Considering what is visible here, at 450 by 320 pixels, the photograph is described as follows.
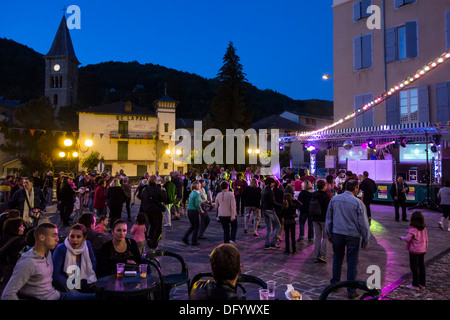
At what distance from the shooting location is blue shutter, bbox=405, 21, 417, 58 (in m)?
18.0

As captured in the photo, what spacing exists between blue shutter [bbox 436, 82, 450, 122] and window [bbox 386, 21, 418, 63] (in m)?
2.27

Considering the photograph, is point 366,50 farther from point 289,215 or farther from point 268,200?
point 289,215

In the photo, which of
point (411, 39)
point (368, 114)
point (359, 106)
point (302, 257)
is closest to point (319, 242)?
point (302, 257)

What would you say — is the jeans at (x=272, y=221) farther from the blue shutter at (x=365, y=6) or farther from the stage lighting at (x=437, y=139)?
the blue shutter at (x=365, y=6)

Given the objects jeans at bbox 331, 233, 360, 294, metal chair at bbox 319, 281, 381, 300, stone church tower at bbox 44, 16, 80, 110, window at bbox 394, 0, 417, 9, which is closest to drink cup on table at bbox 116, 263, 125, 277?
metal chair at bbox 319, 281, 381, 300

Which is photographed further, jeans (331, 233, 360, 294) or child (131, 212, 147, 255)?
child (131, 212, 147, 255)

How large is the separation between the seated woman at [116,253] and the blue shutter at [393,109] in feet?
61.2

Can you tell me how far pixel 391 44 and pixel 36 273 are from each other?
2098 cm

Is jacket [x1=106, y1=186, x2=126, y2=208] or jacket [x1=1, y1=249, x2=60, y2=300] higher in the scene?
jacket [x1=106, y1=186, x2=126, y2=208]

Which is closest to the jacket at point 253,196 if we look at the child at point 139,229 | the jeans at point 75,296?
the child at point 139,229

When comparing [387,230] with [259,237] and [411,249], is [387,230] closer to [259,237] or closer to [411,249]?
[259,237]

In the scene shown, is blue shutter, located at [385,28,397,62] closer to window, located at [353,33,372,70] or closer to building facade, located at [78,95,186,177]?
window, located at [353,33,372,70]

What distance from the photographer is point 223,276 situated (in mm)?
2359
